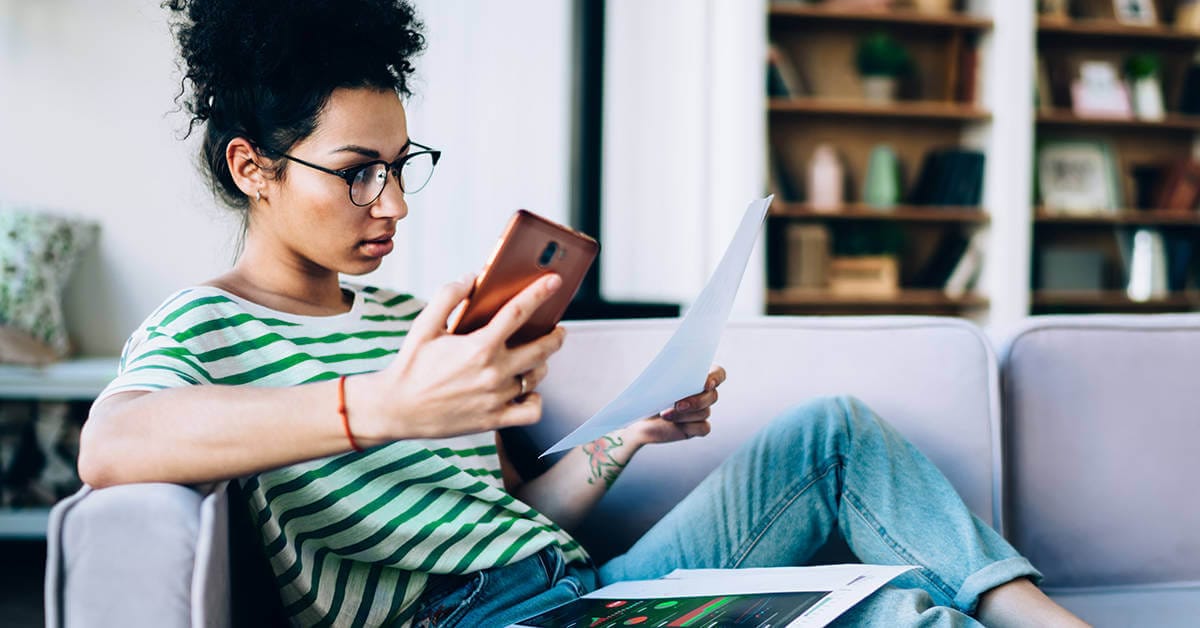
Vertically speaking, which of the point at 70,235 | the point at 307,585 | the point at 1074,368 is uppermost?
the point at 70,235

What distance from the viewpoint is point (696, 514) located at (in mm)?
1149

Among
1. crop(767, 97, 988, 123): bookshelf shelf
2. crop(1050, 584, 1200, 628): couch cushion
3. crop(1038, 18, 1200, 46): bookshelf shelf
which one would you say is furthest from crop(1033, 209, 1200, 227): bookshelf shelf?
crop(1050, 584, 1200, 628): couch cushion

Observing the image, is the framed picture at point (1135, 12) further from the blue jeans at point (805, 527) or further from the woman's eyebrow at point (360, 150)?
the woman's eyebrow at point (360, 150)

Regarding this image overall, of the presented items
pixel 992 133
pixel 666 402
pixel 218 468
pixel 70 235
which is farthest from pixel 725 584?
pixel 992 133

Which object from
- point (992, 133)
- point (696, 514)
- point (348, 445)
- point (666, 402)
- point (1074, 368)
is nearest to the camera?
point (348, 445)

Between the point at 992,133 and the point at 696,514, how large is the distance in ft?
10.6

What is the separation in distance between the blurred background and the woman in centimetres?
188

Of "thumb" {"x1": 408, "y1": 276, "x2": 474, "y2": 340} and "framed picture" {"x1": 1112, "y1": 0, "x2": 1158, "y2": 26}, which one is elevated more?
"framed picture" {"x1": 1112, "y1": 0, "x2": 1158, "y2": 26}

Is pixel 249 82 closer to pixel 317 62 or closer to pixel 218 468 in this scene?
pixel 317 62

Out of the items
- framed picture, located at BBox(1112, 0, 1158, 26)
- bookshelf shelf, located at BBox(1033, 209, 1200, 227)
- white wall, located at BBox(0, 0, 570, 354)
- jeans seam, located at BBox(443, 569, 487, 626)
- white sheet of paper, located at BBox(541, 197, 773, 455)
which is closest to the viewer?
white sheet of paper, located at BBox(541, 197, 773, 455)

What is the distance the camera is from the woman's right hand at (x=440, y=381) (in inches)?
28.2

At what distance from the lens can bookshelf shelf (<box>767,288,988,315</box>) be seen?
3.84 meters

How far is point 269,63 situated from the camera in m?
1.00

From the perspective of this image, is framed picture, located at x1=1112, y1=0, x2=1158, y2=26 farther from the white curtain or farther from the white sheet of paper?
the white sheet of paper
